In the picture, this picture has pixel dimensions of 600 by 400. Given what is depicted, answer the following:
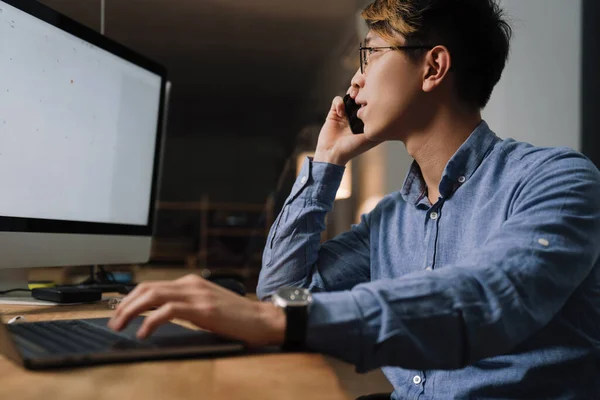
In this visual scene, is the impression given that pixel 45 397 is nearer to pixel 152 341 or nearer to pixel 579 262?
pixel 152 341

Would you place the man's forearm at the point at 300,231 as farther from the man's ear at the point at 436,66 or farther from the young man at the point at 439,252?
the man's ear at the point at 436,66

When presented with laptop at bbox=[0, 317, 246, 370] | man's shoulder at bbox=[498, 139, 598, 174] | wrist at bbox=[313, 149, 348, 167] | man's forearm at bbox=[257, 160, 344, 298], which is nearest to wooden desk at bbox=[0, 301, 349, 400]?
laptop at bbox=[0, 317, 246, 370]

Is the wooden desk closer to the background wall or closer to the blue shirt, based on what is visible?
the blue shirt

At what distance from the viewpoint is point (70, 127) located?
1.15 meters

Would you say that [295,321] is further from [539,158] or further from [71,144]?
[71,144]

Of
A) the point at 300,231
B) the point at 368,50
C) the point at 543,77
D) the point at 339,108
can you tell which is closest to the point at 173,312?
the point at 300,231

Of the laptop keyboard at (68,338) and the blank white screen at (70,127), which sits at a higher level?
the blank white screen at (70,127)

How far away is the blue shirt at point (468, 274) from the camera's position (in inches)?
20.4

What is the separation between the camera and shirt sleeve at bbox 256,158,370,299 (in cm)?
115

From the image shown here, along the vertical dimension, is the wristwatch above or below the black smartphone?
below

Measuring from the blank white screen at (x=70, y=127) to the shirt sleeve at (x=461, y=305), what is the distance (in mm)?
747

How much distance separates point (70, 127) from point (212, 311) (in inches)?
31.3

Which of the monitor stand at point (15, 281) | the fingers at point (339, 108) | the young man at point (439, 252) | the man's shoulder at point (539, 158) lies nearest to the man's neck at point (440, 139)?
the young man at point (439, 252)

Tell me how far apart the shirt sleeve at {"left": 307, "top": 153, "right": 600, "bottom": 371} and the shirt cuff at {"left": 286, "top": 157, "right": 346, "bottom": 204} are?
1.85 ft
